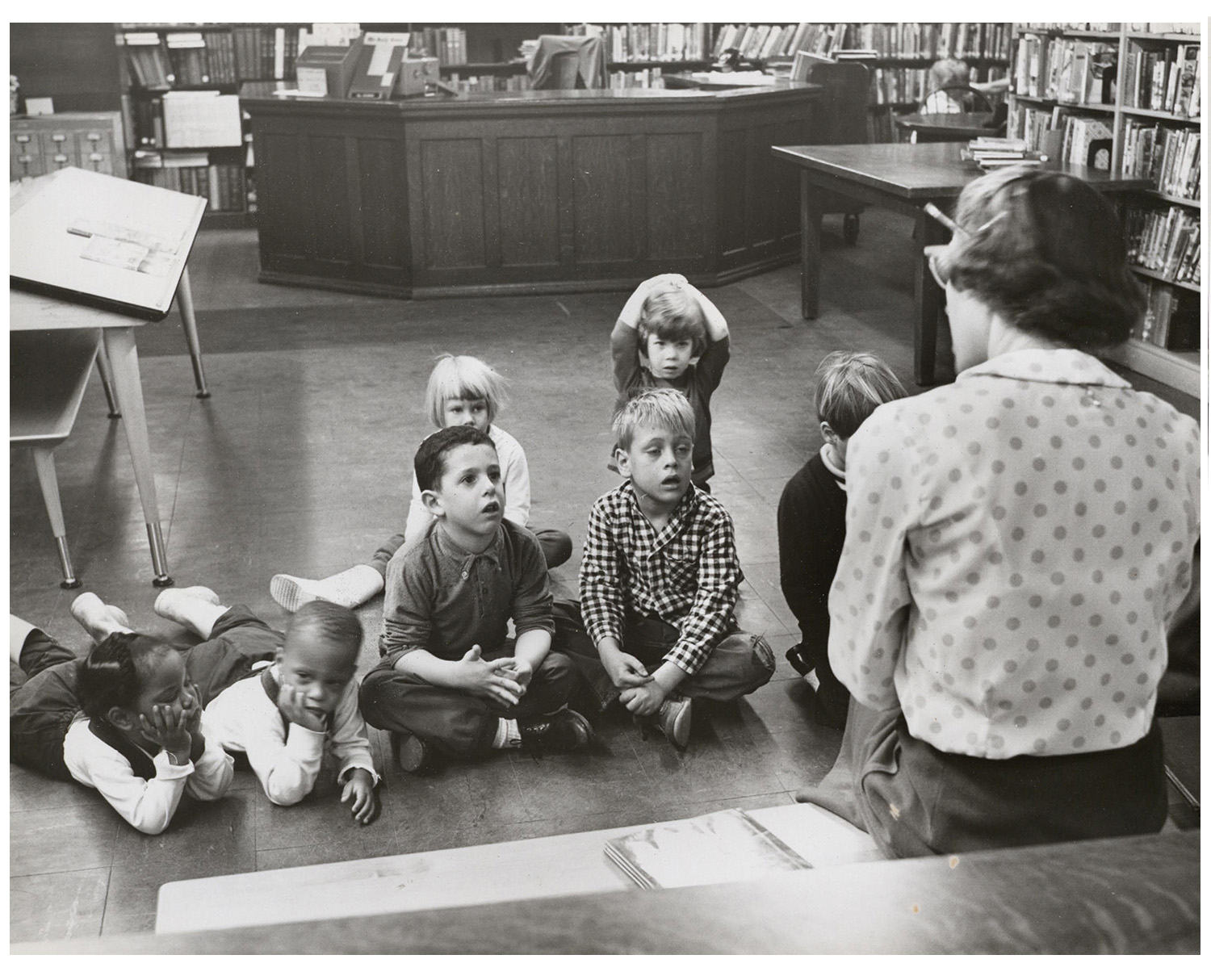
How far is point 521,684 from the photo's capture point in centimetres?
228

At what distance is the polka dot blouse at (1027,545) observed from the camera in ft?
3.97

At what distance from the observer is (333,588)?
10.2ft

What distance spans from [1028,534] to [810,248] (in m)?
4.98

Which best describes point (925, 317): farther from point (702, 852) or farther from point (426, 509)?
point (702, 852)

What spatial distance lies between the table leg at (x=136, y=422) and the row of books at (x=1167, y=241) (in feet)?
12.2

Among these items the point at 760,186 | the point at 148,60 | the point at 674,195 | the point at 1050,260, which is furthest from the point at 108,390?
the point at 148,60

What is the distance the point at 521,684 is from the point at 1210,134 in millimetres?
1408

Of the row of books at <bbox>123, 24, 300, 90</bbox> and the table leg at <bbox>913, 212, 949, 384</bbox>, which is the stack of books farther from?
the row of books at <bbox>123, 24, 300, 90</bbox>

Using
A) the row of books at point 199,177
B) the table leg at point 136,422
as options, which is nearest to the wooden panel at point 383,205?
the row of books at point 199,177

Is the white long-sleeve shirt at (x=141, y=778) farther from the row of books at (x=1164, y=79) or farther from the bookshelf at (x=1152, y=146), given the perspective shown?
the row of books at (x=1164, y=79)

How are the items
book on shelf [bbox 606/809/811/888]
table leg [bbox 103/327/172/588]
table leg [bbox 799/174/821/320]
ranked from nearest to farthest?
1. book on shelf [bbox 606/809/811/888]
2. table leg [bbox 103/327/172/588]
3. table leg [bbox 799/174/821/320]

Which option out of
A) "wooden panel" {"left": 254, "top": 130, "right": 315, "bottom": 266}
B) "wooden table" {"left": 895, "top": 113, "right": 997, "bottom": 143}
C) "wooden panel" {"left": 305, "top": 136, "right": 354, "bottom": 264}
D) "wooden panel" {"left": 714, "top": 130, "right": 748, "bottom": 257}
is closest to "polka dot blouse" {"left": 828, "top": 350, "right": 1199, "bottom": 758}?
"wooden panel" {"left": 714, "top": 130, "right": 748, "bottom": 257}

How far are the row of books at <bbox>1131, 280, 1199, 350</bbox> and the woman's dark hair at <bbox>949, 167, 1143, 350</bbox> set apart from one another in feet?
13.2

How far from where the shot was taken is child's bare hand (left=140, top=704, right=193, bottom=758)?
6.81 ft
